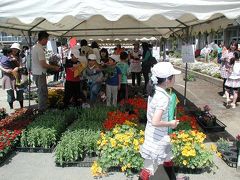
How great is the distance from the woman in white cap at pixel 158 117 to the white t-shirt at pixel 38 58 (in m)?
4.40

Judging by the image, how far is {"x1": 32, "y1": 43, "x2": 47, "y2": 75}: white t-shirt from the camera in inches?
296

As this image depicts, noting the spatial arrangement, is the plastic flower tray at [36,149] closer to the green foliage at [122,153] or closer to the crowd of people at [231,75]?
the green foliage at [122,153]

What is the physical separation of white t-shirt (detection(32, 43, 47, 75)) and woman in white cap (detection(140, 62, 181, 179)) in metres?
4.40

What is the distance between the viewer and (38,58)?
763 cm

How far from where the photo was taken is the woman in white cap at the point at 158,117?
3.63 m

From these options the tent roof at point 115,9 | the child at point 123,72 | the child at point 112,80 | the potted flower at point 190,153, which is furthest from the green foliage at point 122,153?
the child at point 123,72

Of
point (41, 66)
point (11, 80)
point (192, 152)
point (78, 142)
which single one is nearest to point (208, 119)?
point (192, 152)

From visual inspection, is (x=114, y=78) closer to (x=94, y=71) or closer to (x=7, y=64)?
(x=94, y=71)

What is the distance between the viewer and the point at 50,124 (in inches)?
251

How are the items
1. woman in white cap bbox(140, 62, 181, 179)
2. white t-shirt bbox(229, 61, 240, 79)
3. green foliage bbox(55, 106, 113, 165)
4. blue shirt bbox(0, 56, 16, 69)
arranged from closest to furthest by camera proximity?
woman in white cap bbox(140, 62, 181, 179), green foliage bbox(55, 106, 113, 165), blue shirt bbox(0, 56, 16, 69), white t-shirt bbox(229, 61, 240, 79)

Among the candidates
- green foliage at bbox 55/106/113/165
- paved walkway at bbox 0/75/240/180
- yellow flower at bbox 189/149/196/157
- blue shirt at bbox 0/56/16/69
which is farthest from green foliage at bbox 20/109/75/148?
blue shirt at bbox 0/56/16/69

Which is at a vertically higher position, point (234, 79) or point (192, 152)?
point (234, 79)

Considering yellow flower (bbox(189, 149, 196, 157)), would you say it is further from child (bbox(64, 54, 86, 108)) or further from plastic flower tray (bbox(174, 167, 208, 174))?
child (bbox(64, 54, 86, 108))

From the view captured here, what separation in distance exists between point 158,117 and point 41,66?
492cm
